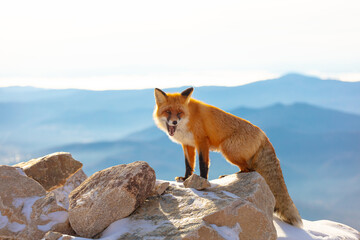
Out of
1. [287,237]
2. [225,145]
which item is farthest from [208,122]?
[287,237]

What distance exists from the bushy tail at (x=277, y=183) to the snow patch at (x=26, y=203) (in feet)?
14.1

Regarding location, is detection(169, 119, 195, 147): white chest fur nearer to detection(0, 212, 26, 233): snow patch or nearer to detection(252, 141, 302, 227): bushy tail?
detection(252, 141, 302, 227): bushy tail

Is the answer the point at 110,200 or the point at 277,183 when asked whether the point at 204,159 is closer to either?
the point at 277,183

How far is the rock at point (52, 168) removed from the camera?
7.33m

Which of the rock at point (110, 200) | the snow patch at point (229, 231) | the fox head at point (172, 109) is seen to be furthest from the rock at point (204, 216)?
the fox head at point (172, 109)

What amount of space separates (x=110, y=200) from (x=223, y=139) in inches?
101

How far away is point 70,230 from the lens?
5.67 meters

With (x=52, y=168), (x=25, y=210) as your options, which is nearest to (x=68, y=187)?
(x=52, y=168)

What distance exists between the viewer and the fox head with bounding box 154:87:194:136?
6.40 meters

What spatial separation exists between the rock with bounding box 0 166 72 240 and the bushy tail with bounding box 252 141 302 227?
378 centimetres

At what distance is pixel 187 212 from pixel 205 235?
0.65m

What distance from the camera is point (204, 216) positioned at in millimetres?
4754

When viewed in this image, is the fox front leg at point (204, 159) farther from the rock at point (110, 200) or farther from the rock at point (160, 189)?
the rock at point (110, 200)

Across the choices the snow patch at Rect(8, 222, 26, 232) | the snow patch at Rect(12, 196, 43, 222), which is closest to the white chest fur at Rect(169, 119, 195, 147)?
the snow patch at Rect(12, 196, 43, 222)
